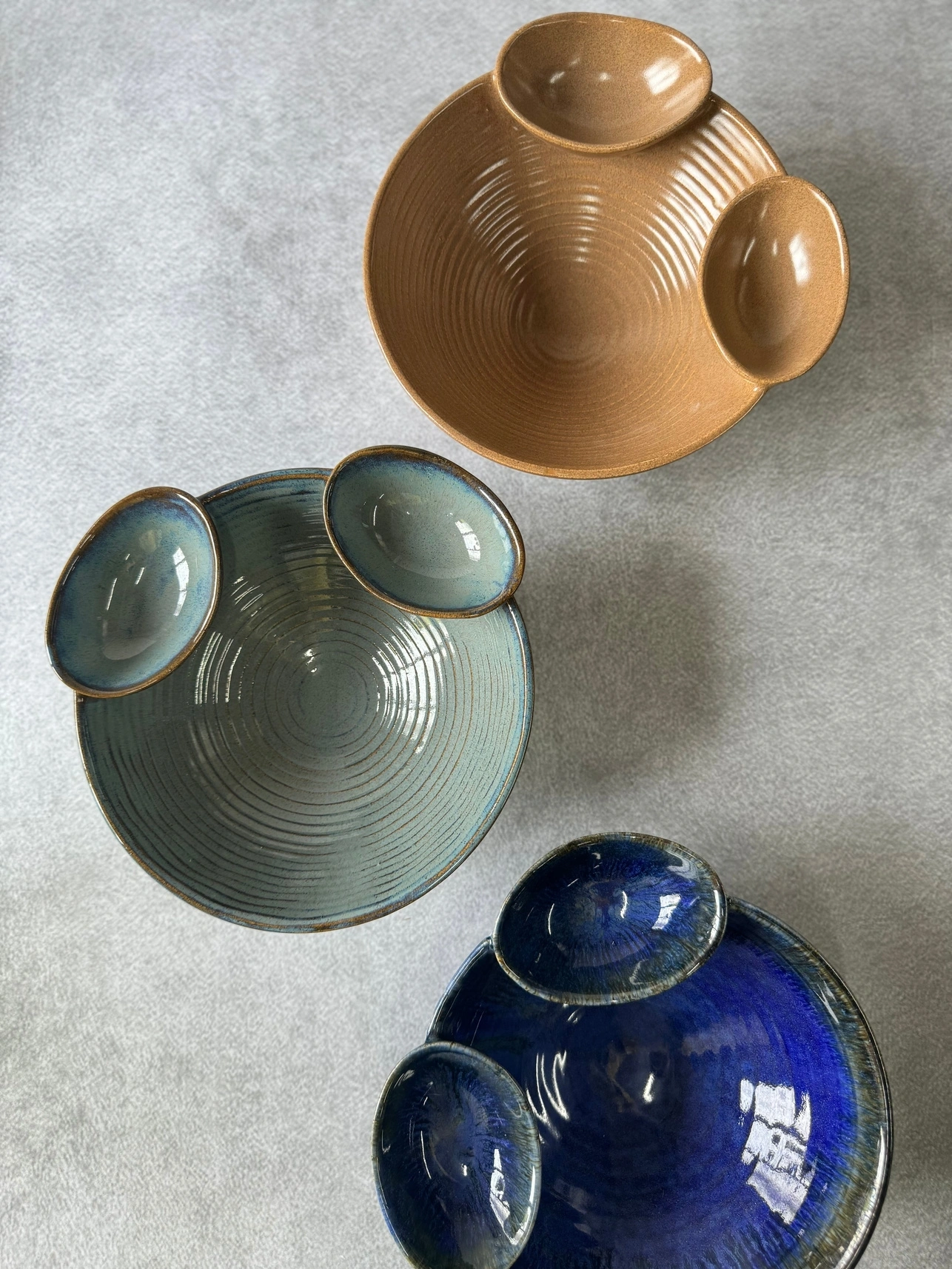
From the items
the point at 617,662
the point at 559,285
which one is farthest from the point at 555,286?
the point at 617,662

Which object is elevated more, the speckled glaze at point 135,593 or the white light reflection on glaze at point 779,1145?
the speckled glaze at point 135,593

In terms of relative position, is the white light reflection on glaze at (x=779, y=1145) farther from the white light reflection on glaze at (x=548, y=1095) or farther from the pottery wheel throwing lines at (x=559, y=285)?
the pottery wheel throwing lines at (x=559, y=285)

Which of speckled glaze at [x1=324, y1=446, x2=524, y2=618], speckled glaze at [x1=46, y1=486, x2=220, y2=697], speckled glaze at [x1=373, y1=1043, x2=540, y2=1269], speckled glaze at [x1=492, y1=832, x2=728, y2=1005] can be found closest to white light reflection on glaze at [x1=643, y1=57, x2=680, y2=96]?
speckled glaze at [x1=324, y1=446, x2=524, y2=618]

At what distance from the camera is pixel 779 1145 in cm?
92

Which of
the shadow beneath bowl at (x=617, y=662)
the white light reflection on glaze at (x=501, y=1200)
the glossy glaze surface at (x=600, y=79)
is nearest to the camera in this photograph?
the white light reflection on glaze at (x=501, y=1200)

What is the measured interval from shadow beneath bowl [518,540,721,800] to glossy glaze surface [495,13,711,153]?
0.42 m

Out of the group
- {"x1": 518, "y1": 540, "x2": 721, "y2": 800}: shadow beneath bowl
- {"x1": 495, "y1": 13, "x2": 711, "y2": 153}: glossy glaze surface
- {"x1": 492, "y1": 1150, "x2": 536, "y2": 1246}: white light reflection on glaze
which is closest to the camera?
{"x1": 492, "y1": 1150, "x2": 536, "y2": 1246}: white light reflection on glaze

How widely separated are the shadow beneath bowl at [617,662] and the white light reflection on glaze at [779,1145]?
0.34 meters

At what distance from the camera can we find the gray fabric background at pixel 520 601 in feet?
3.41

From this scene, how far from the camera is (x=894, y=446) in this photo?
1.08m

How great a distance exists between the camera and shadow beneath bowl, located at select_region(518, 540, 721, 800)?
1061mm

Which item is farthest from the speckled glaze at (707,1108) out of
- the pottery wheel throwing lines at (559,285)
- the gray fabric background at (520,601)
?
the pottery wheel throwing lines at (559,285)

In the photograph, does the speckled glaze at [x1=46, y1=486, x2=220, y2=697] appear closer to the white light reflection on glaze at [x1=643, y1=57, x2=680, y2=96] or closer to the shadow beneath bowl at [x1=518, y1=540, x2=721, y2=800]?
the shadow beneath bowl at [x1=518, y1=540, x2=721, y2=800]

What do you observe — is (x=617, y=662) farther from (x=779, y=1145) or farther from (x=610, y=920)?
(x=779, y=1145)
